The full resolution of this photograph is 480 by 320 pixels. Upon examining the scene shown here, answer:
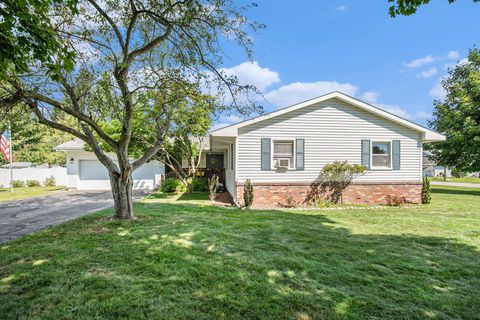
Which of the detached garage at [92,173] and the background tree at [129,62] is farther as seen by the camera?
the detached garage at [92,173]

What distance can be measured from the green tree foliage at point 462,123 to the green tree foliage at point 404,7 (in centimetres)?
1791

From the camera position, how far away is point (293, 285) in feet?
11.8

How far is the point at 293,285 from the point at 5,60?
14.3 ft

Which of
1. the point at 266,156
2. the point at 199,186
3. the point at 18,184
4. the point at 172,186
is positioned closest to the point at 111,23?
the point at 266,156

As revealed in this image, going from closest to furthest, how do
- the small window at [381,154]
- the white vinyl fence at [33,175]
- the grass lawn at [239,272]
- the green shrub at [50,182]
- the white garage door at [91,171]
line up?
the grass lawn at [239,272] → the small window at [381,154] → the white garage door at [91,171] → the white vinyl fence at [33,175] → the green shrub at [50,182]

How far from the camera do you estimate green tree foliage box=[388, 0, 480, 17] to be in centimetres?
422

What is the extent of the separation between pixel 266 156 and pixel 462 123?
16954 mm

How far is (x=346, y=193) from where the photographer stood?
11.7 metres

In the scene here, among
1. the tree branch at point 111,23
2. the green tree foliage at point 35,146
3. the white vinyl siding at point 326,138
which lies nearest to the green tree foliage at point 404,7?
the tree branch at point 111,23

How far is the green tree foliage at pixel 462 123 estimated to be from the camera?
18516mm

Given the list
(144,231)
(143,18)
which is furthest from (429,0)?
(144,231)

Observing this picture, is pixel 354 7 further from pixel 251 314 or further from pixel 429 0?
pixel 251 314

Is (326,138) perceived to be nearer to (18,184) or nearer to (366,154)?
(366,154)

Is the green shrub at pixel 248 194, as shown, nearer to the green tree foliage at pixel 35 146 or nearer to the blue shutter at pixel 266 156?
the blue shutter at pixel 266 156
